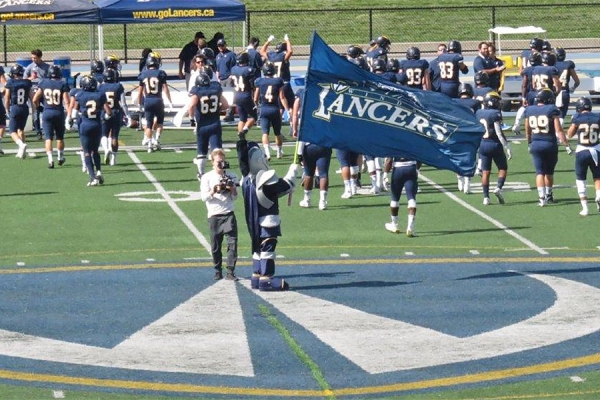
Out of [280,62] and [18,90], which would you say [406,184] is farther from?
[18,90]

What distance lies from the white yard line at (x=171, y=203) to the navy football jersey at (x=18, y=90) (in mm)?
2498

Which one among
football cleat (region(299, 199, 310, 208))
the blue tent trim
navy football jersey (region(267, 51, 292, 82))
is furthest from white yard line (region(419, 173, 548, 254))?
the blue tent trim

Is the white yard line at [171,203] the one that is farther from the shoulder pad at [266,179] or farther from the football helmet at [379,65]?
the football helmet at [379,65]

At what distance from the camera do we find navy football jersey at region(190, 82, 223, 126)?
2830 cm

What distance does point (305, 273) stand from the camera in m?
20.7

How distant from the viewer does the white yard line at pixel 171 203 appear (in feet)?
77.3

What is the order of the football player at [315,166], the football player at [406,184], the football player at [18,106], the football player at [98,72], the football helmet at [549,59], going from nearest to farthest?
the football player at [406,184], the football player at [315,166], the football player at [98,72], the football helmet at [549,59], the football player at [18,106]

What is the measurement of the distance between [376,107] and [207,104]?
30.6 ft

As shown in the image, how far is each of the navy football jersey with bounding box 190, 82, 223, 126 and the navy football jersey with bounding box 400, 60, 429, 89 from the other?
17.5 feet

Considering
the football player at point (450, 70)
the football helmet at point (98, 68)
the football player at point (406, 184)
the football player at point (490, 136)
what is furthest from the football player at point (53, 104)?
the football player at point (406, 184)

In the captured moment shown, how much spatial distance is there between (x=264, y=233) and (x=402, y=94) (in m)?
2.55

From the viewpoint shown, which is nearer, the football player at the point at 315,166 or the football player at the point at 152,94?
the football player at the point at 315,166

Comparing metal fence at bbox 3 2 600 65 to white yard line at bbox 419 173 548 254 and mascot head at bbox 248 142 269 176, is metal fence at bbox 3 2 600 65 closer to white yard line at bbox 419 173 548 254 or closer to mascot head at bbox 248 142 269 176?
white yard line at bbox 419 173 548 254

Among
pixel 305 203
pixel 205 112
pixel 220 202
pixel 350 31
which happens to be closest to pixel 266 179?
pixel 220 202
